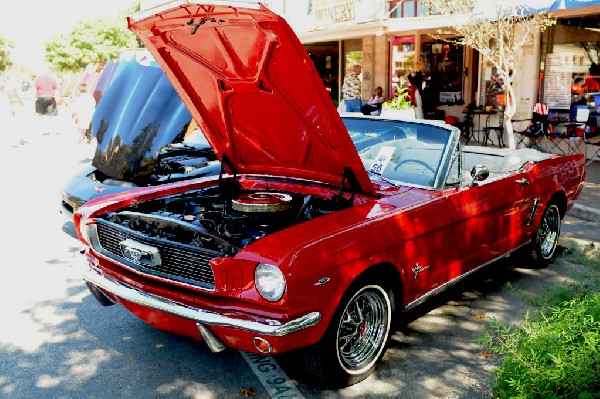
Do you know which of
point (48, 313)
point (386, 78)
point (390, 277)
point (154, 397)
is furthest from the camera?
point (386, 78)

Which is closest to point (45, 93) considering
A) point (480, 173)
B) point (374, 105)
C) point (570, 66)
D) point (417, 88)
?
point (374, 105)

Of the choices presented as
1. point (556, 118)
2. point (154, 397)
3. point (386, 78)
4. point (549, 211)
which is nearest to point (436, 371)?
point (154, 397)

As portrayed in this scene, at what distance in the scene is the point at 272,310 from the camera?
3.27 meters

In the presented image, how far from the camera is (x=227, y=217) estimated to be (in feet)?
13.7

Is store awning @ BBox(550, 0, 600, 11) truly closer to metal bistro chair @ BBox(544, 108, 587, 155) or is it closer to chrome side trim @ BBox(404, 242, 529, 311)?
metal bistro chair @ BBox(544, 108, 587, 155)

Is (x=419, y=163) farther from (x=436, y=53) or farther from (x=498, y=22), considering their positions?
(x=436, y=53)

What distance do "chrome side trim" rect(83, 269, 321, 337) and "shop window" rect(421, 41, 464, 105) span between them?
1421 cm

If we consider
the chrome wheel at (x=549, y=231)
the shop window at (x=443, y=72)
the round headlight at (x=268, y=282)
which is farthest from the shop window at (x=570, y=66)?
the round headlight at (x=268, y=282)

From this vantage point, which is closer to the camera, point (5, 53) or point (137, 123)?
point (137, 123)

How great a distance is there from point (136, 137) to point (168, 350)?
343 centimetres

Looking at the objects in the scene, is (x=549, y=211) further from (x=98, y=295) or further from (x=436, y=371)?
(x=98, y=295)

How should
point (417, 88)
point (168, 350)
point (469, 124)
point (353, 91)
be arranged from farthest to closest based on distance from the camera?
point (353, 91), point (417, 88), point (469, 124), point (168, 350)

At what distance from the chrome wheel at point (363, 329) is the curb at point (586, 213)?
17.1ft

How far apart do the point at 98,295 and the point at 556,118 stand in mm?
11663
